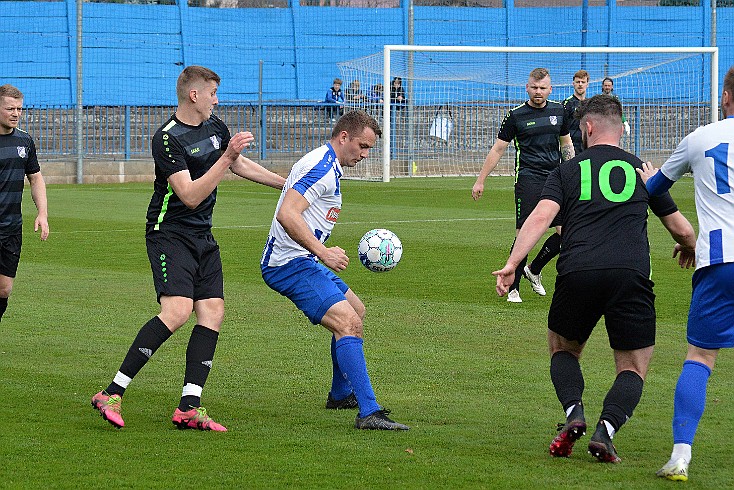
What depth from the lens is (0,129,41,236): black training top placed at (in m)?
8.80

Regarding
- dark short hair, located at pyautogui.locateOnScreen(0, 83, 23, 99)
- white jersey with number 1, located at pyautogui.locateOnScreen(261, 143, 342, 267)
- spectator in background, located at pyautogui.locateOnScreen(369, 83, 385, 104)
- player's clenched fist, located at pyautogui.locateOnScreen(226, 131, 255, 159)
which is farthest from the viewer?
spectator in background, located at pyautogui.locateOnScreen(369, 83, 385, 104)

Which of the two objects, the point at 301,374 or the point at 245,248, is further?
the point at 245,248

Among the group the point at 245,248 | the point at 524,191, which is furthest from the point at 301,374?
the point at 245,248

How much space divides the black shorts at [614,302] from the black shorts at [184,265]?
2.12 metres

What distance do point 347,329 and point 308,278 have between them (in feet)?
1.31

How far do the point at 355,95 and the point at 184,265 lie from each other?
76.6 ft

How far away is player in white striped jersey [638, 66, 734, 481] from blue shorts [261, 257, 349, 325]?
2070 millimetres

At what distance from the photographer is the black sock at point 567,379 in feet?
19.4

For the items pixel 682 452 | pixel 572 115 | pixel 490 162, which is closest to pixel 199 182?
pixel 682 452

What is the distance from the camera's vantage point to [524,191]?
480 inches

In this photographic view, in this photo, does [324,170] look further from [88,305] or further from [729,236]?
[88,305]

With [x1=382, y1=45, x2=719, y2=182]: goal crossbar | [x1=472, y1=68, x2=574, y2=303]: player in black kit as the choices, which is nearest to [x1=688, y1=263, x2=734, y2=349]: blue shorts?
[x1=472, y1=68, x2=574, y2=303]: player in black kit

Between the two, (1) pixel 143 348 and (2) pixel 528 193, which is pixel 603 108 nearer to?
(1) pixel 143 348

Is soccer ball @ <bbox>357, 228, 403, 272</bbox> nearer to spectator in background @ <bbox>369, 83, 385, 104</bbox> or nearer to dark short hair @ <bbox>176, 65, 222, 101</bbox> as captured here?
dark short hair @ <bbox>176, 65, 222, 101</bbox>
